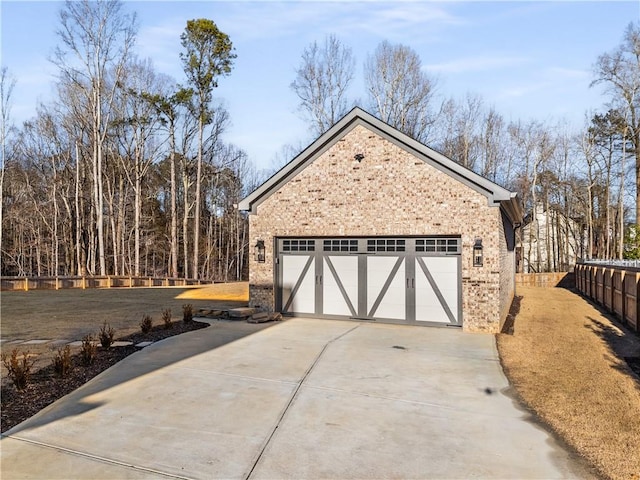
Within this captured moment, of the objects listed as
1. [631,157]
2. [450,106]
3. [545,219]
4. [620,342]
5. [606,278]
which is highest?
[450,106]

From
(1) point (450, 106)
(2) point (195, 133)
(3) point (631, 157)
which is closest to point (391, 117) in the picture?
(1) point (450, 106)

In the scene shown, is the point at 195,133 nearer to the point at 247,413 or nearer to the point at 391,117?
the point at 391,117

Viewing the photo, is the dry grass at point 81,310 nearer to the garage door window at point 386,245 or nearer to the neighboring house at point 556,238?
the garage door window at point 386,245

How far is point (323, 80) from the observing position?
96.7 feet

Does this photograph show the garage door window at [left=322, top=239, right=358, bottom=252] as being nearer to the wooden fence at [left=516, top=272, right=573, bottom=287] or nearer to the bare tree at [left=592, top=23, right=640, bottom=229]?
the wooden fence at [left=516, top=272, right=573, bottom=287]

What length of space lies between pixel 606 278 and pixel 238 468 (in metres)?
16.0

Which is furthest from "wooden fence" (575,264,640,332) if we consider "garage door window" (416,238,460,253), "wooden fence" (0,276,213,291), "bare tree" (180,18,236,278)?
"bare tree" (180,18,236,278)

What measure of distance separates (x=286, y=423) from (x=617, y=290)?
1284 cm

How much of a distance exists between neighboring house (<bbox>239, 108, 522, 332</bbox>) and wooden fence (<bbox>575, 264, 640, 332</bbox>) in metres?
3.19

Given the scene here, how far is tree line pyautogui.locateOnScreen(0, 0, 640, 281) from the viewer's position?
1099 inches

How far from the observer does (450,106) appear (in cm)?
3288

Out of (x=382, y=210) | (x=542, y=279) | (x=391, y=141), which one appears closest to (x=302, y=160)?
(x=391, y=141)

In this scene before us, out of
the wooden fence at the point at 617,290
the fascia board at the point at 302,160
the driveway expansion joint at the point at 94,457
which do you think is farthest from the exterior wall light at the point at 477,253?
the driveway expansion joint at the point at 94,457

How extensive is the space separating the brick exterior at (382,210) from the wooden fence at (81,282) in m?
12.7
